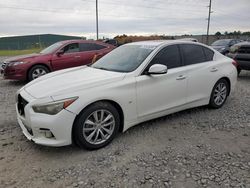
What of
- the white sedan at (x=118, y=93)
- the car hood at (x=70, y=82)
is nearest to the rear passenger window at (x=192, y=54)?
the white sedan at (x=118, y=93)

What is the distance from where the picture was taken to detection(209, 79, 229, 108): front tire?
16.4 ft

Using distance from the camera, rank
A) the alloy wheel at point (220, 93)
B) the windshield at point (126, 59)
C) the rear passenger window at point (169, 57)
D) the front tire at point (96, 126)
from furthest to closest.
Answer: the alloy wheel at point (220, 93)
the rear passenger window at point (169, 57)
the windshield at point (126, 59)
the front tire at point (96, 126)

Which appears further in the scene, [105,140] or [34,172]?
[105,140]

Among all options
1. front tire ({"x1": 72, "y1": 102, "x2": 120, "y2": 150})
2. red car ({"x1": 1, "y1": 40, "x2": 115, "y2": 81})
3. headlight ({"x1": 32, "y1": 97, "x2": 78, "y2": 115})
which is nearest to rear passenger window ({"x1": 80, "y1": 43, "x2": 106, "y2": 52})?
red car ({"x1": 1, "y1": 40, "x2": 115, "y2": 81})

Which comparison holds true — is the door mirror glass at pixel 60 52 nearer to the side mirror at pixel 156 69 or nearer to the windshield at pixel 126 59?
the windshield at pixel 126 59

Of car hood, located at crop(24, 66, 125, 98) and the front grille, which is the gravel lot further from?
car hood, located at crop(24, 66, 125, 98)

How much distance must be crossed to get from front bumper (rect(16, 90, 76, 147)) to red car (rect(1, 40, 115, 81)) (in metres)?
5.08

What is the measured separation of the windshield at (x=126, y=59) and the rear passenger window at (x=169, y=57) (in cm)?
17

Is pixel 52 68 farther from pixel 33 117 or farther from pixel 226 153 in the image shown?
pixel 226 153

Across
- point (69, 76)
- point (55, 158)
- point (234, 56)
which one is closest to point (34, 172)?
point (55, 158)

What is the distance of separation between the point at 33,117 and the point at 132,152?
1.43m

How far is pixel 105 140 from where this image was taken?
3539mm

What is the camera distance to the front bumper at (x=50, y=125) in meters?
3.09

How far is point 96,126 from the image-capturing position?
3422 mm
